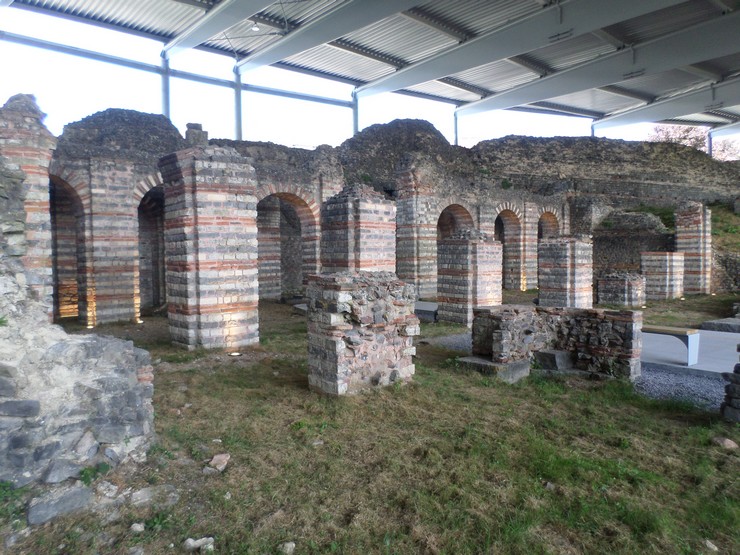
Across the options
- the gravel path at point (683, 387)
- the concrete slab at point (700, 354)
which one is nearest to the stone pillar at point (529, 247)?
the concrete slab at point (700, 354)

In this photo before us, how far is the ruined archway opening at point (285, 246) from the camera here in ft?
46.1

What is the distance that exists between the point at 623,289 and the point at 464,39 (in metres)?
11.0

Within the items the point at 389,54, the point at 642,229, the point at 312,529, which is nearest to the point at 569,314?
the point at 312,529

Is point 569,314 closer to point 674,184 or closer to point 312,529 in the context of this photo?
point 312,529

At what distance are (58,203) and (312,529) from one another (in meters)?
12.3

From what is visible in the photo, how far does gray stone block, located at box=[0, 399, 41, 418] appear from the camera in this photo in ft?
9.80

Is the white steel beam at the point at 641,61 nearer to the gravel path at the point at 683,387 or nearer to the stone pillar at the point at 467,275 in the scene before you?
the stone pillar at the point at 467,275

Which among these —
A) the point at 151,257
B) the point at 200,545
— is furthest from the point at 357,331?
the point at 151,257

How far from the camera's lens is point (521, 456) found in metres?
3.91

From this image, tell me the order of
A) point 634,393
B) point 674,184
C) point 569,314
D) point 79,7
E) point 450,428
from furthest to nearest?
1. point 674,184
2. point 79,7
3. point 569,314
4. point 634,393
5. point 450,428

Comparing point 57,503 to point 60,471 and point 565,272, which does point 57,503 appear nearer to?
point 60,471

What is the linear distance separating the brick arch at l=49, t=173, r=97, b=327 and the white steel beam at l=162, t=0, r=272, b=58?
7588mm

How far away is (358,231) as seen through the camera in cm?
1052

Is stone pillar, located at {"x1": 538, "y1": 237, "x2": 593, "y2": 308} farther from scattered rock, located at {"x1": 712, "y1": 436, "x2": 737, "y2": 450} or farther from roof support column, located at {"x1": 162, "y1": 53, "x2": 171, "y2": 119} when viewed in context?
roof support column, located at {"x1": 162, "y1": 53, "x2": 171, "y2": 119}
